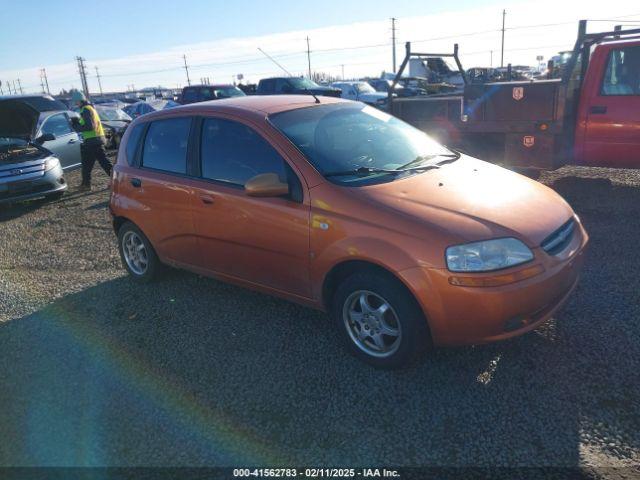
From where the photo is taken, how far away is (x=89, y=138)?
10102mm

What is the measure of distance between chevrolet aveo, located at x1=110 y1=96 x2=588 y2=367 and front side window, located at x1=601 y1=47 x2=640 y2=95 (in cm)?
416

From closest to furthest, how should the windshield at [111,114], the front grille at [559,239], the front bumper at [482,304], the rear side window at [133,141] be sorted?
the front bumper at [482,304] < the front grille at [559,239] < the rear side window at [133,141] < the windshield at [111,114]

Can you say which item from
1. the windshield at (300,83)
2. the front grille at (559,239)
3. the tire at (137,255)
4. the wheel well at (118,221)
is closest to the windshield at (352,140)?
the front grille at (559,239)

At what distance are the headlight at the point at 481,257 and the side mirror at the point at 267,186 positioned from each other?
1.22 m

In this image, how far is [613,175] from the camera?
8422 millimetres

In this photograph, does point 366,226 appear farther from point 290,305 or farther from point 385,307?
point 290,305

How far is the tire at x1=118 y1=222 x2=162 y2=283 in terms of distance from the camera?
4941mm

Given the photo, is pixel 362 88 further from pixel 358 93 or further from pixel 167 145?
pixel 167 145

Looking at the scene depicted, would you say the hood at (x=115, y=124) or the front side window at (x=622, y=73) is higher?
the front side window at (x=622, y=73)

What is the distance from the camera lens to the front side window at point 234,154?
370 cm

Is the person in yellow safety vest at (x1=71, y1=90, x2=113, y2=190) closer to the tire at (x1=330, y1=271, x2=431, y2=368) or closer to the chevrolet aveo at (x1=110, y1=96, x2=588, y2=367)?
the chevrolet aveo at (x1=110, y1=96, x2=588, y2=367)

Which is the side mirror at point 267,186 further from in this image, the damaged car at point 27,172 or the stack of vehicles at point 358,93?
the stack of vehicles at point 358,93

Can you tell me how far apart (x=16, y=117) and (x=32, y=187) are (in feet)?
12.3

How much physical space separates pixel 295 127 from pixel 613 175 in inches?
270
